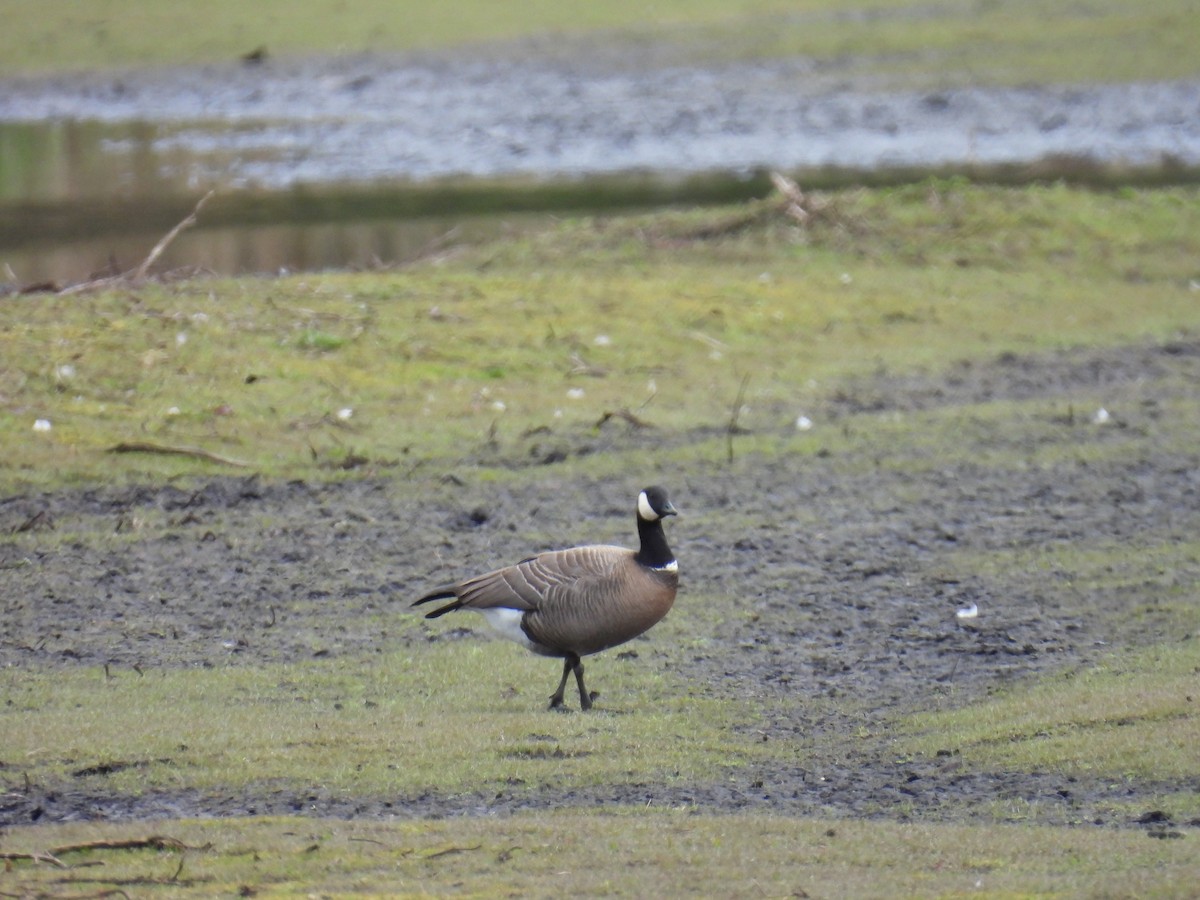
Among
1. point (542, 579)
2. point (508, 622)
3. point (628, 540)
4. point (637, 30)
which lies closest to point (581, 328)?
point (628, 540)

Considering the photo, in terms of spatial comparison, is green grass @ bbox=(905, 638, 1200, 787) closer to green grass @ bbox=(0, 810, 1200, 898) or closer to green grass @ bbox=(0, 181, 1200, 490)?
green grass @ bbox=(0, 810, 1200, 898)

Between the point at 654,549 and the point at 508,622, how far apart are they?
79 cm

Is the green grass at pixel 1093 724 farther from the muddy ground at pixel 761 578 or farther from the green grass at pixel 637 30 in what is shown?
the green grass at pixel 637 30

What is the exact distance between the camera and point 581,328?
16031 mm

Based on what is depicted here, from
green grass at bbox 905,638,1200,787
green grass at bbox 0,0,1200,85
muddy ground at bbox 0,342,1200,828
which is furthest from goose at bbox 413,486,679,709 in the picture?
green grass at bbox 0,0,1200,85

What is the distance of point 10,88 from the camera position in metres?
37.2

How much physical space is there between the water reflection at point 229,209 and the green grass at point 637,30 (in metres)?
7.35

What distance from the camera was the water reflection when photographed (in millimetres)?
22266

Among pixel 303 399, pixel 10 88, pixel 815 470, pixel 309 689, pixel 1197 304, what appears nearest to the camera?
pixel 309 689

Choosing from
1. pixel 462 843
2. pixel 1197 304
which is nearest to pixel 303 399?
pixel 462 843

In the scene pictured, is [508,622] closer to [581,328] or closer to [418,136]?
[581,328]

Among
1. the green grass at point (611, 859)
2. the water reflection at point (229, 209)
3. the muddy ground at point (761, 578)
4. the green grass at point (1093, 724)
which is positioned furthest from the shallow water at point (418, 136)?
the green grass at point (611, 859)

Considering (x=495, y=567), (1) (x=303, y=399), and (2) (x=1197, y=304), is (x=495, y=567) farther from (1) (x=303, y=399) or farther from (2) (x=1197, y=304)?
(2) (x=1197, y=304)

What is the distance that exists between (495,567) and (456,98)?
25.3m
